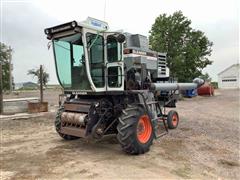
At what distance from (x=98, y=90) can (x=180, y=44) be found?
18783 mm

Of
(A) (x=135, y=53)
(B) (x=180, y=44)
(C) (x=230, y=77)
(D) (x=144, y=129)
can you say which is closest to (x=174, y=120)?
(A) (x=135, y=53)

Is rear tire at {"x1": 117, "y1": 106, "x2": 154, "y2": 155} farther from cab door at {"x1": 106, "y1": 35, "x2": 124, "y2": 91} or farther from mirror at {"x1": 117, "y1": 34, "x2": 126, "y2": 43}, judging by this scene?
mirror at {"x1": 117, "y1": 34, "x2": 126, "y2": 43}

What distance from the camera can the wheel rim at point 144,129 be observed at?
5.83 m

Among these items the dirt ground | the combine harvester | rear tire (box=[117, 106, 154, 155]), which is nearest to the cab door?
the combine harvester

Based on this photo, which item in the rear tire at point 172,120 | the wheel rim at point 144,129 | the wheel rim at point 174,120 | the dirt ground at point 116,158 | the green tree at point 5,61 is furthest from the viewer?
the green tree at point 5,61

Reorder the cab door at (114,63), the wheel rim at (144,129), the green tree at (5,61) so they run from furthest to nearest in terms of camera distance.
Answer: the green tree at (5,61), the cab door at (114,63), the wheel rim at (144,129)

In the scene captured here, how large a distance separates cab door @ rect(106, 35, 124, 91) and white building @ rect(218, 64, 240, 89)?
47562 millimetres

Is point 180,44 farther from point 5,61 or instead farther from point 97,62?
point 5,61

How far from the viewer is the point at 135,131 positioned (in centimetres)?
553

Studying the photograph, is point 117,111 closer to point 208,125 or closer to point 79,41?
point 79,41

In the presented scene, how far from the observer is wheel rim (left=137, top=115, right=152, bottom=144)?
19.1ft

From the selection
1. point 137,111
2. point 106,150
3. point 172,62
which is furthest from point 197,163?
point 172,62

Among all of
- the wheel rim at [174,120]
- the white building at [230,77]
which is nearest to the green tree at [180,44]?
the wheel rim at [174,120]

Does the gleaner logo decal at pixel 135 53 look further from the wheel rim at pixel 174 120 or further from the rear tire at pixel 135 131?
the wheel rim at pixel 174 120
